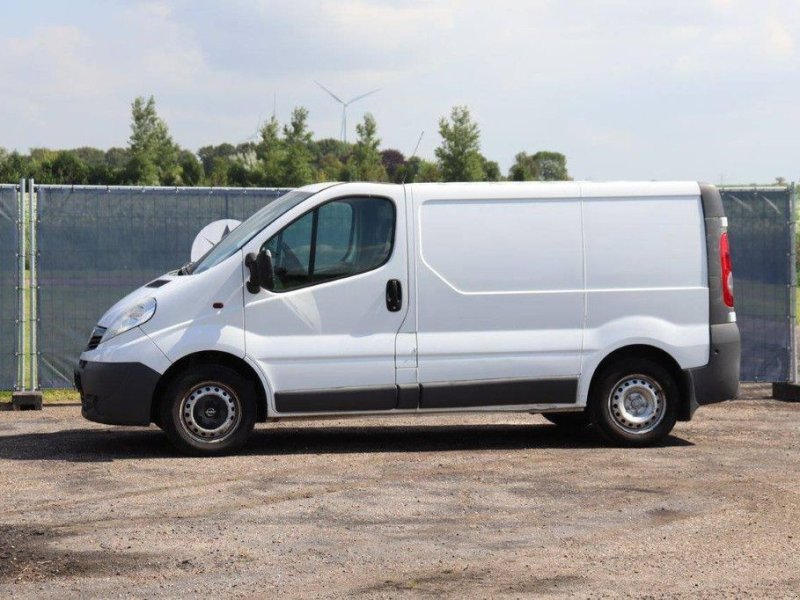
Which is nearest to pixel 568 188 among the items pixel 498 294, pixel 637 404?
pixel 498 294

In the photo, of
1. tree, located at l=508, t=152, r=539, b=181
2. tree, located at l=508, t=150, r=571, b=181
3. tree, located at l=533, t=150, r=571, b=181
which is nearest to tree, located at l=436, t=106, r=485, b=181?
tree, located at l=508, t=152, r=539, b=181

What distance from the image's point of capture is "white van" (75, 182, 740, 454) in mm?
10562

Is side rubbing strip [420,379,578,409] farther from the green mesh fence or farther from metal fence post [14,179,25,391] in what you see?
the green mesh fence

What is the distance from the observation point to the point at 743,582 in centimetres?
645

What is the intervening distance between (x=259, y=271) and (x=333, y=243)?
0.61 m

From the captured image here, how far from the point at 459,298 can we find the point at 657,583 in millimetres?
4671

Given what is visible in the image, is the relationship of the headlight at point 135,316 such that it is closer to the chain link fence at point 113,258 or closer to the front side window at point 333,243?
the front side window at point 333,243

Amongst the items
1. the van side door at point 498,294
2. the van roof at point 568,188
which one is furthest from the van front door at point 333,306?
the van roof at point 568,188

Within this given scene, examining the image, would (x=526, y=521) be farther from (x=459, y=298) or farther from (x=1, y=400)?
(x=1, y=400)

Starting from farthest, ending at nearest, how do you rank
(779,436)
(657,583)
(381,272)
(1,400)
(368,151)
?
1. (368,151)
2. (1,400)
3. (779,436)
4. (381,272)
5. (657,583)

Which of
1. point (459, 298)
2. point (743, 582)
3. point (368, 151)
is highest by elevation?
point (368, 151)

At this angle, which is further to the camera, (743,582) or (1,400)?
(1,400)

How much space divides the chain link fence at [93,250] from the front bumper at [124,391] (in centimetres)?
390

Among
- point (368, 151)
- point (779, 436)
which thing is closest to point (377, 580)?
point (779, 436)
